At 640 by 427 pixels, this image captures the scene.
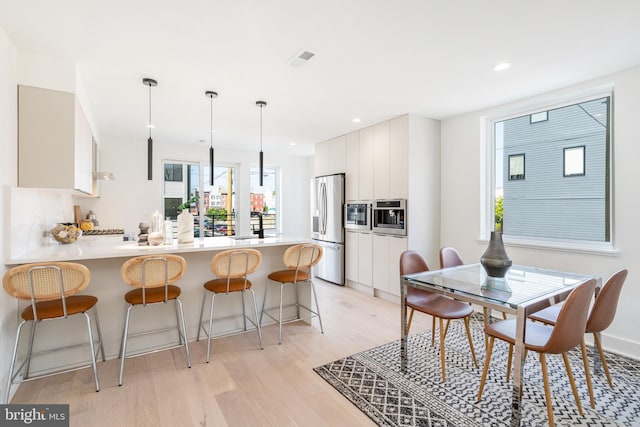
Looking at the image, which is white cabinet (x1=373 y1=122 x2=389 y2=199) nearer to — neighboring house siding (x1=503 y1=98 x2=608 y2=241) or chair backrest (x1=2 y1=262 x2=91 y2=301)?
neighboring house siding (x1=503 y1=98 x2=608 y2=241)

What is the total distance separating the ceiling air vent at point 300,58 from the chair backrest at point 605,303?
2.65 metres

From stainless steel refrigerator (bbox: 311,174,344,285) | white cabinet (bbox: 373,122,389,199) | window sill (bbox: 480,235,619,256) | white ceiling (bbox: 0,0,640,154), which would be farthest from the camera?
stainless steel refrigerator (bbox: 311,174,344,285)

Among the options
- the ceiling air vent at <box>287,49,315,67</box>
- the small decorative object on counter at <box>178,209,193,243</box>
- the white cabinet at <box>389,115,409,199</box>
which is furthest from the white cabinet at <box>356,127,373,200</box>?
the small decorative object on counter at <box>178,209,193,243</box>

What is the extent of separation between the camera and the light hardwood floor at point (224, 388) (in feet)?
6.31

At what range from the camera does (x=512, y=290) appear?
82.4 inches

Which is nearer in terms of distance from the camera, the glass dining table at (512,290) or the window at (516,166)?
the glass dining table at (512,290)

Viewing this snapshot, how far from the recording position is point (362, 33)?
2150 millimetres

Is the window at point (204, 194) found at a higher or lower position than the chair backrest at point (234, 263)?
higher

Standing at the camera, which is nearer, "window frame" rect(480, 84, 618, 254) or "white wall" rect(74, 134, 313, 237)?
"window frame" rect(480, 84, 618, 254)

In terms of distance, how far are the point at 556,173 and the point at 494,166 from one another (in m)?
0.67

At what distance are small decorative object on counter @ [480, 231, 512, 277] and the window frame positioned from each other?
4.11 ft

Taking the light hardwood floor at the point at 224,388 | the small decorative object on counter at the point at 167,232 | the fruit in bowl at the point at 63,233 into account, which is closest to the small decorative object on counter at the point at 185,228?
the small decorative object on counter at the point at 167,232

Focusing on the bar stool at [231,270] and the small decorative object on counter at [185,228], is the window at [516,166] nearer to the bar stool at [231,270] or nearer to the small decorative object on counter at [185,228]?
the bar stool at [231,270]

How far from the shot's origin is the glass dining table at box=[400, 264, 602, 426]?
5.65ft
